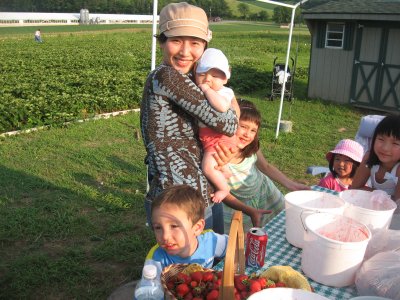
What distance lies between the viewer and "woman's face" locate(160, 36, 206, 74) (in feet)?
6.60

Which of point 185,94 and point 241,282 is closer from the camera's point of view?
point 241,282

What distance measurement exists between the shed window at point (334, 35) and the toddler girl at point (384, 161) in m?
10.8

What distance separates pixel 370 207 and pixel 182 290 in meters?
1.33

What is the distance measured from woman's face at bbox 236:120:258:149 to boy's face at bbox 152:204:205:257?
1.11 m

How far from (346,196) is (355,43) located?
11323 mm

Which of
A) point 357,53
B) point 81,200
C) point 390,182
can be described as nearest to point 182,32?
point 390,182

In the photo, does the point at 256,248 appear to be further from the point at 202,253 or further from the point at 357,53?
the point at 357,53

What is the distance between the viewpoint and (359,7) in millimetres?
12539

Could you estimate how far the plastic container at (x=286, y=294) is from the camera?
1.47 meters

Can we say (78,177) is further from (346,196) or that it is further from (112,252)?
(346,196)

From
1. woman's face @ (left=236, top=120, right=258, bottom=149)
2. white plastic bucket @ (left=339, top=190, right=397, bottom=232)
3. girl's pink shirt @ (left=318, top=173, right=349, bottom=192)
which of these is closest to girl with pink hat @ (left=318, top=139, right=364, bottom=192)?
girl's pink shirt @ (left=318, top=173, right=349, bottom=192)

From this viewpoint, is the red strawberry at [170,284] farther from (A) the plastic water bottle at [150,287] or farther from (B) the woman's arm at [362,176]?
(B) the woman's arm at [362,176]

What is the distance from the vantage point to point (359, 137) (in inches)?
221

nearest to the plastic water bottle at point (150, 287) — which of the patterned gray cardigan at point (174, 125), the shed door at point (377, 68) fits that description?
the patterned gray cardigan at point (174, 125)
